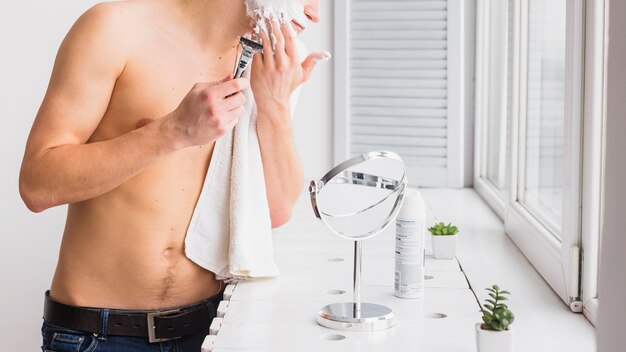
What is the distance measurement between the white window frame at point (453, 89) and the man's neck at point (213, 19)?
3.99ft

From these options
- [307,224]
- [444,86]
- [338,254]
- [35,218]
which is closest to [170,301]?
[338,254]

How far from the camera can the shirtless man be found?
1.29 meters

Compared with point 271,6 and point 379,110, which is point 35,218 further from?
point 271,6

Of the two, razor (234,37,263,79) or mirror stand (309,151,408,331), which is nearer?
mirror stand (309,151,408,331)

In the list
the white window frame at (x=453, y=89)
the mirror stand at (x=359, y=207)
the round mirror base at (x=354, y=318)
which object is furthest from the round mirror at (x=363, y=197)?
the white window frame at (x=453, y=89)

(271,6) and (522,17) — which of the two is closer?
(271,6)

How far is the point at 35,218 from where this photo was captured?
254cm

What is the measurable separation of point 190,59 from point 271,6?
0.54ft

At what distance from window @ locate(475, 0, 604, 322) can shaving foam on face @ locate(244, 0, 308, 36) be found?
1.48 feet

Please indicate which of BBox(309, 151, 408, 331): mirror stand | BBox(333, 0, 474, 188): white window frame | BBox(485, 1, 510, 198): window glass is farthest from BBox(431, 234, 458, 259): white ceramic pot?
BBox(333, 0, 474, 188): white window frame

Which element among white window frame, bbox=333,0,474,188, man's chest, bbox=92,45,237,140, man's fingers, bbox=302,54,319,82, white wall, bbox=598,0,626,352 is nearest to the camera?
white wall, bbox=598,0,626,352

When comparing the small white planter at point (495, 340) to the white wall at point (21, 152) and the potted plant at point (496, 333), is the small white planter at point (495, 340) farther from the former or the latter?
the white wall at point (21, 152)

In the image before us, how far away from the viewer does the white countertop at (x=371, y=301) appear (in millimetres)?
1159

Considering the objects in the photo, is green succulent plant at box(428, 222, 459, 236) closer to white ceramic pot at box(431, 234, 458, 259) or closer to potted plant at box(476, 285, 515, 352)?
white ceramic pot at box(431, 234, 458, 259)
